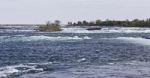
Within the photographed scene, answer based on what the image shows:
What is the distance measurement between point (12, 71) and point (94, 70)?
5.24 meters

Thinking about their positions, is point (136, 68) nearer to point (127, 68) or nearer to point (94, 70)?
point (127, 68)

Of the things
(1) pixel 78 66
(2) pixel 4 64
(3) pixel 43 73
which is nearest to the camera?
(3) pixel 43 73

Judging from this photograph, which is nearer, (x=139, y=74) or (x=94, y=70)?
(x=139, y=74)

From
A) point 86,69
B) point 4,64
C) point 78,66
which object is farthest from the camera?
point 4,64

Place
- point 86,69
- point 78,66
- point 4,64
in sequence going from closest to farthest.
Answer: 1. point 86,69
2. point 78,66
3. point 4,64

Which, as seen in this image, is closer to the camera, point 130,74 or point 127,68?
point 130,74

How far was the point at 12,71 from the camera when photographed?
108 feet

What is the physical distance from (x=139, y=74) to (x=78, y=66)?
23.3 ft

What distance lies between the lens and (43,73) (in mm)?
32094

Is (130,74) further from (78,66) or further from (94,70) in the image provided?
(78,66)

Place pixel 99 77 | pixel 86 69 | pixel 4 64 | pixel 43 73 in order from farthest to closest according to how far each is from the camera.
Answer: pixel 4 64 → pixel 86 69 → pixel 43 73 → pixel 99 77

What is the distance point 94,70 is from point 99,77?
4.04 meters

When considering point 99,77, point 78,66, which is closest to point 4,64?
point 78,66

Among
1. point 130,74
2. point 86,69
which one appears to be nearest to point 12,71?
point 86,69
